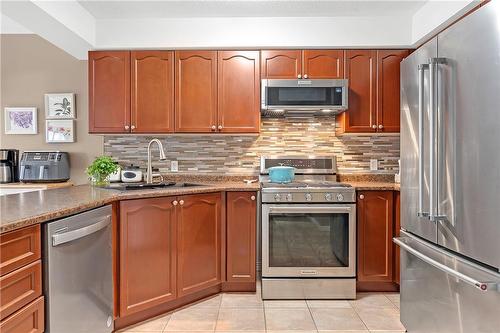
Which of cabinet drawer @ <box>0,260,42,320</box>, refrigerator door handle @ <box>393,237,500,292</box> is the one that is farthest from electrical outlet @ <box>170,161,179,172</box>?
refrigerator door handle @ <box>393,237,500,292</box>

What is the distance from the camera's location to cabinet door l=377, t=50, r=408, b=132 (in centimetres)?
325

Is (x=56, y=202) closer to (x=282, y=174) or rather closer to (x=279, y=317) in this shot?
(x=279, y=317)

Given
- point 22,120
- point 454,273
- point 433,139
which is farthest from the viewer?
point 22,120

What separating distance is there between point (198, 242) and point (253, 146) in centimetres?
120

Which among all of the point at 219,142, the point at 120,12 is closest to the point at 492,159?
the point at 219,142

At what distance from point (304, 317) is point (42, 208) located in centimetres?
187

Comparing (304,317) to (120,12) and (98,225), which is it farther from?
(120,12)

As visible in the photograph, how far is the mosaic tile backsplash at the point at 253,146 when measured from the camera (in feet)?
11.8

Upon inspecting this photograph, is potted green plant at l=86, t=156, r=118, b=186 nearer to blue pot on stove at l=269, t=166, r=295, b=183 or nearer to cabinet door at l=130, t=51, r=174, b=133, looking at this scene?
cabinet door at l=130, t=51, r=174, b=133

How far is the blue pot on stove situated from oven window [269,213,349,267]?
457mm

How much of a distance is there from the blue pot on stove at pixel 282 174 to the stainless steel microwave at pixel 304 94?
0.54 m

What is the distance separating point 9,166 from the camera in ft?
12.0

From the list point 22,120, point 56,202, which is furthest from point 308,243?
point 22,120

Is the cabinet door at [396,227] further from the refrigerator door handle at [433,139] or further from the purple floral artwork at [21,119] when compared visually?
the purple floral artwork at [21,119]
